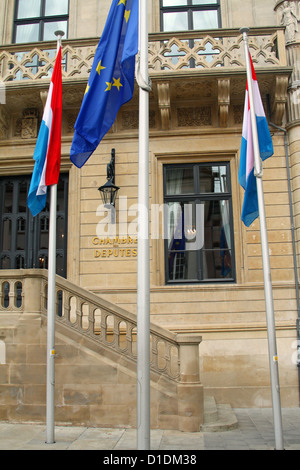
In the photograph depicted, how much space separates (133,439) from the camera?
663cm

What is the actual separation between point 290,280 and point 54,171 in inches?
247

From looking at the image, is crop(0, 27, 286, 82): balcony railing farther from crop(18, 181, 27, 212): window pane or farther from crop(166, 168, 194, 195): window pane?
crop(18, 181, 27, 212): window pane

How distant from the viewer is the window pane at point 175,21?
12352 mm

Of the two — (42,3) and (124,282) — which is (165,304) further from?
(42,3)

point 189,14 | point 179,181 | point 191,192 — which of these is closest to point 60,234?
point 179,181

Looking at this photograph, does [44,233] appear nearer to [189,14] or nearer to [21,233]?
[21,233]

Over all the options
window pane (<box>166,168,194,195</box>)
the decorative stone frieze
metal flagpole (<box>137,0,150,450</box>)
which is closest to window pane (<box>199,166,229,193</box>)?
window pane (<box>166,168,194,195</box>)

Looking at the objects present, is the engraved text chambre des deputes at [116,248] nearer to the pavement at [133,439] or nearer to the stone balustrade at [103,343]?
the stone balustrade at [103,343]

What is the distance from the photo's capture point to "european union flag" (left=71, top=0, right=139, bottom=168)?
5.64 m

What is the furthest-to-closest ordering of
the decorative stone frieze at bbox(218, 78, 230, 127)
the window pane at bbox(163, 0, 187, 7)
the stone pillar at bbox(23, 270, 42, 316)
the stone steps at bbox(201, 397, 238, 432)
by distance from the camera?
the window pane at bbox(163, 0, 187, 7) < the decorative stone frieze at bbox(218, 78, 230, 127) < the stone pillar at bbox(23, 270, 42, 316) < the stone steps at bbox(201, 397, 238, 432)

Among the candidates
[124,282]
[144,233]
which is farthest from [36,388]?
[144,233]

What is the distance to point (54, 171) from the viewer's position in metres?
7.28

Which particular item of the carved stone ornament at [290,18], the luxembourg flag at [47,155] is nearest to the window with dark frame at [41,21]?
the carved stone ornament at [290,18]

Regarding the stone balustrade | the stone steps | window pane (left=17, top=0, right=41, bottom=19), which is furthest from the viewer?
window pane (left=17, top=0, right=41, bottom=19)
